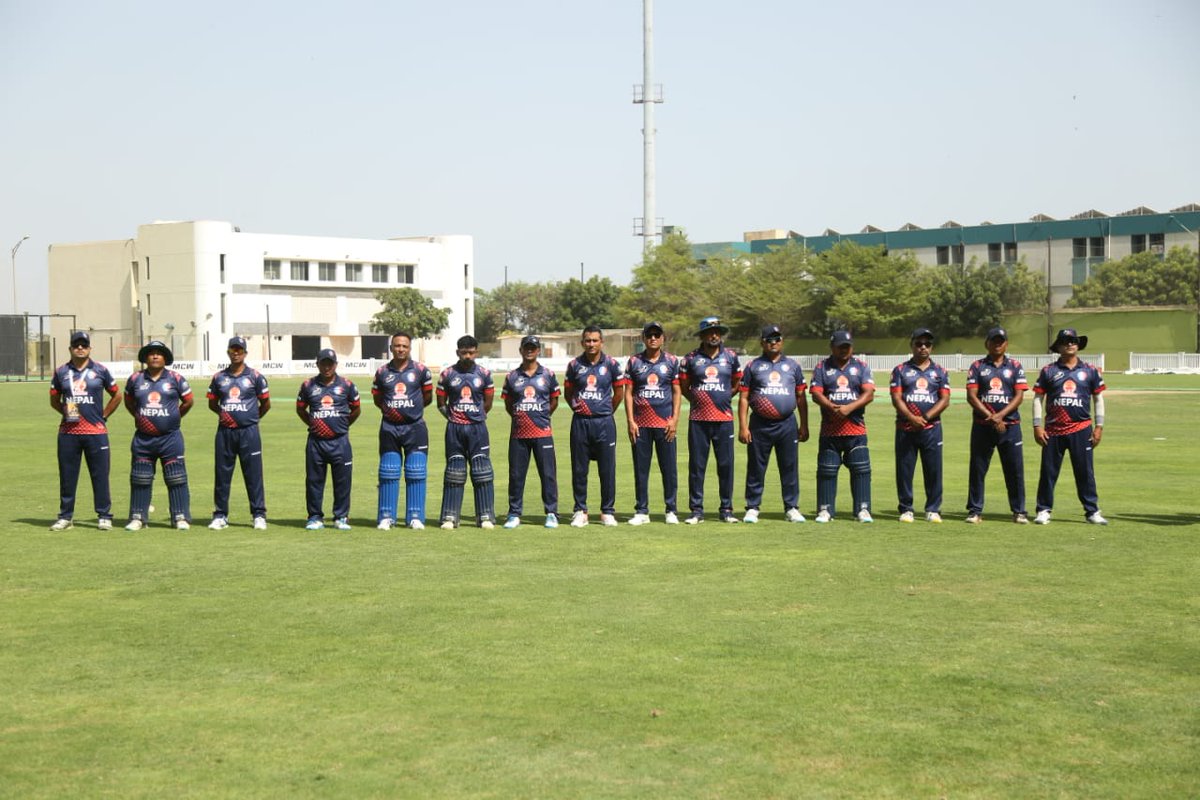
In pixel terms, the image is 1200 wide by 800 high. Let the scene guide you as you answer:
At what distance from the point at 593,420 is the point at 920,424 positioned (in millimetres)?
3313

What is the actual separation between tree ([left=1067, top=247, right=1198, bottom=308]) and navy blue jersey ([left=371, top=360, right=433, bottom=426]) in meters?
83.2

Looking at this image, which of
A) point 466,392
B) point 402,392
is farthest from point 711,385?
point 402,392

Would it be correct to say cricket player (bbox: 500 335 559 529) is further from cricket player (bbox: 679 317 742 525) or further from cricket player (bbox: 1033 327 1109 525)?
cricket player (bbox: 1033 327 1109 525)

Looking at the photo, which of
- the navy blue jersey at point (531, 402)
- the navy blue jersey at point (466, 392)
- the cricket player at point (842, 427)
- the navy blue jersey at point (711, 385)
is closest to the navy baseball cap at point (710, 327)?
the navy blue jersey at point (711, 385)

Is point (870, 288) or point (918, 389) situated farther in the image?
point (870, 288)

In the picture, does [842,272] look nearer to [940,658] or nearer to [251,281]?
[251,281]

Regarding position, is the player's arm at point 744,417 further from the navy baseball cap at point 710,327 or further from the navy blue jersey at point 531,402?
the navy blue jersey at point 531,402

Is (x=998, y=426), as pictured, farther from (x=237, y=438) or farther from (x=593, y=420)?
(x=237, y=438)

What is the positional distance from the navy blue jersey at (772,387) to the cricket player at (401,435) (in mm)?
3274

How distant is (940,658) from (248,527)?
820cm

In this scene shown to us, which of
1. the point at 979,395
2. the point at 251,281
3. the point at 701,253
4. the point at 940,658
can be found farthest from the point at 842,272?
the point at 940,658

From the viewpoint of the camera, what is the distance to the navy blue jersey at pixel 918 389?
14.0 m

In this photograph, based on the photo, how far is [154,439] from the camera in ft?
44.9

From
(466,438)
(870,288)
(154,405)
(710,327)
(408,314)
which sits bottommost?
(466,438)
